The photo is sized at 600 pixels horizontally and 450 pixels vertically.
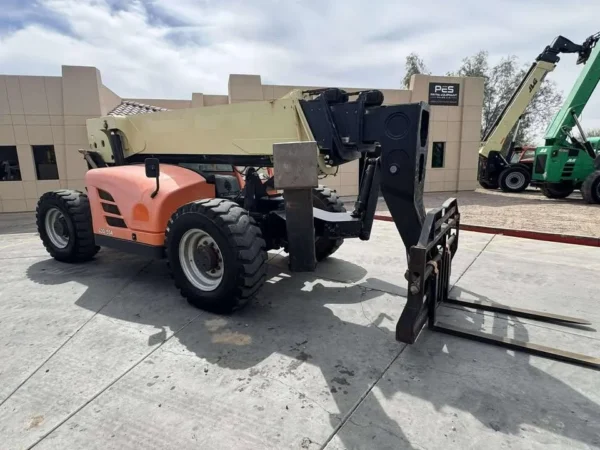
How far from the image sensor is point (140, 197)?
411cm

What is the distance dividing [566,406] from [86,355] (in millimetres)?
3581

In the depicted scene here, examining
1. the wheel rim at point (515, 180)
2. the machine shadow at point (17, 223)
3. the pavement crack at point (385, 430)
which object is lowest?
the pavement crack at point (385, 430)

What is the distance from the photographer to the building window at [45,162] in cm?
1121

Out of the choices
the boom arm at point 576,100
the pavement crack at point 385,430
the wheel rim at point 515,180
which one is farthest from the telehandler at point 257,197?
the wheel rim at point 515,180

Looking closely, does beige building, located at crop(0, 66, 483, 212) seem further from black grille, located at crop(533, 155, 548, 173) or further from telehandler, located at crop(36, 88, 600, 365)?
black grille, located at crop(533, 155, 548, 173)

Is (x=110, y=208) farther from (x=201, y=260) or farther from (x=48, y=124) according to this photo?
(x=48, y=124)

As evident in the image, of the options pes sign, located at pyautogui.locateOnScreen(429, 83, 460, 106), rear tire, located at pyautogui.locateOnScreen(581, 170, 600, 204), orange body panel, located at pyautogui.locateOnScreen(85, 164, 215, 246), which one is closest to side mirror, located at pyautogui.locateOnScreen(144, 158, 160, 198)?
orange body panel, located at pyautogui.locateOnScreen(85, 164, 215, 246)

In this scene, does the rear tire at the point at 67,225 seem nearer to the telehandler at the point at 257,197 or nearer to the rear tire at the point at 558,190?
the telehandler at the point at 257,197

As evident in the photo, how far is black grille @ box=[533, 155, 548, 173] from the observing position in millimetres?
12609

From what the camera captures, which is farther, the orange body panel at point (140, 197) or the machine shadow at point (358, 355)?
the orange body panel at point (140, 197)

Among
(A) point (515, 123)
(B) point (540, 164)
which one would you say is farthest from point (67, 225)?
(A) point (515, 123)

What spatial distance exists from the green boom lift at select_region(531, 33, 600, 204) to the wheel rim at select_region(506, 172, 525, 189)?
2496 millimetres

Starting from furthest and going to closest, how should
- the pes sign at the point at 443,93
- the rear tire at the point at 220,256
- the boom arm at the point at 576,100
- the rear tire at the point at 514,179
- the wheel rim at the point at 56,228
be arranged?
the rear tire at the point at 514,179 → the pes sign at the point at 443,93 → the boom arm at the point at 576,100 → the wheel rim at the point at 56,228 → the rear tire at the point at 220,256

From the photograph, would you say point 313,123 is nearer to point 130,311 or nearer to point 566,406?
point 130,311
